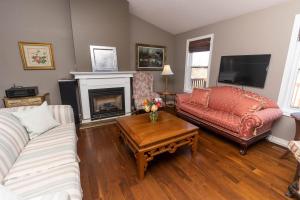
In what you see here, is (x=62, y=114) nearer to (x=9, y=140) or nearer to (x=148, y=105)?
(x=9, y=140)

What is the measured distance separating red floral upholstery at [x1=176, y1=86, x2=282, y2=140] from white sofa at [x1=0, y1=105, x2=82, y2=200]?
86.8 inches

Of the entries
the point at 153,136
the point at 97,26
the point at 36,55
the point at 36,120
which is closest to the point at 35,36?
the point at 36,55

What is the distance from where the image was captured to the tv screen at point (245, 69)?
2590mm

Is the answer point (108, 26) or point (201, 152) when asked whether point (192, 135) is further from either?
point (108, 26)

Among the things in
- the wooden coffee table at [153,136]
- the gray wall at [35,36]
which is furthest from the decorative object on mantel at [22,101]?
the wooden coffee table at [153,136]

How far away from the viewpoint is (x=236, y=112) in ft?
8.41

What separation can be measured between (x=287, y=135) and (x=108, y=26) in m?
4.07

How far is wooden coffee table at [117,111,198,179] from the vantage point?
1729 millimetres

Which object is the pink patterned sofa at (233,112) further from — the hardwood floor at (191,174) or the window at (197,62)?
the window at (197,62)

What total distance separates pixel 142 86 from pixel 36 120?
2697 mm

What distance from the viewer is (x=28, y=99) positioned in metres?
2.86

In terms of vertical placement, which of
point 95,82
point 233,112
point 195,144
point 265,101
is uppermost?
point 95,82

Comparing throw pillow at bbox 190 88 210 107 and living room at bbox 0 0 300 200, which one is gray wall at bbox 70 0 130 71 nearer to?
living room at bbox 0 0 300 200

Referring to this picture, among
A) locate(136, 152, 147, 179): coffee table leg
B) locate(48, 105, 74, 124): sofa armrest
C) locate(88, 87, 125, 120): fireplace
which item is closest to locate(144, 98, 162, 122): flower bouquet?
locate(136, 152, 147, 179): coffee table leg
